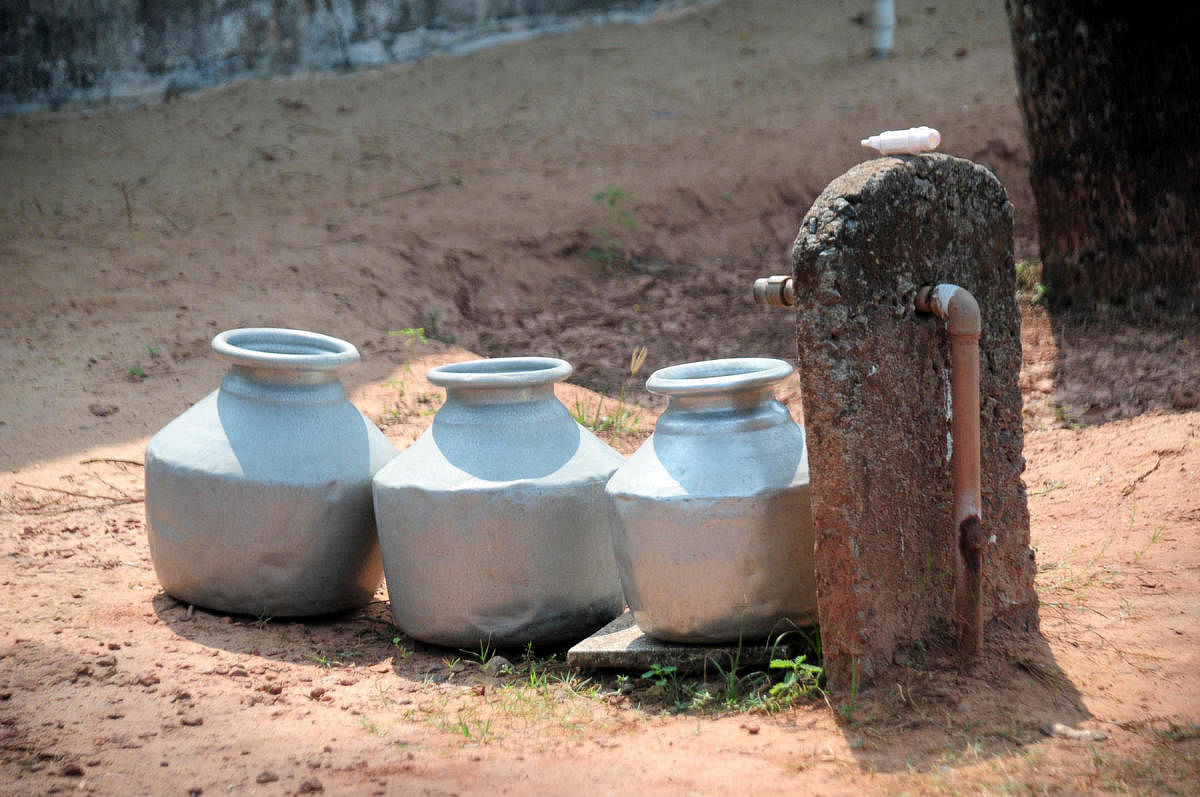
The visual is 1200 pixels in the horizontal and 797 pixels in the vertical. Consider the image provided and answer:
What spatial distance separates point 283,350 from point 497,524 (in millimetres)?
1031

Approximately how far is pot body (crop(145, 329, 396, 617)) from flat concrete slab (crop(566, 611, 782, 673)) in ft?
2.75

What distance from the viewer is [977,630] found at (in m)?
2.95

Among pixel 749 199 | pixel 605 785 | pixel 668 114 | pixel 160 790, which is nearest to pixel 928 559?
pixel 605 785

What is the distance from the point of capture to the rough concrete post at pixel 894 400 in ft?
9.26

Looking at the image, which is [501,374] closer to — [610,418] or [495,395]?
[495,395]

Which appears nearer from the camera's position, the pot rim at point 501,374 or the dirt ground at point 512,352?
the dirt ground at point 512,352

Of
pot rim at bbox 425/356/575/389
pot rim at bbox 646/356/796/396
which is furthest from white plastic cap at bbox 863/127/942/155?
pot rim at bbox 425/356/575/389

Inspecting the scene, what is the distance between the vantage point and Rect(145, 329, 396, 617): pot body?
3.57m

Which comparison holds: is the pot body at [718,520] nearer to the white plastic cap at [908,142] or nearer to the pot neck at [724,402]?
the pot neck at [724,402]

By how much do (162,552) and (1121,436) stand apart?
3306 mm

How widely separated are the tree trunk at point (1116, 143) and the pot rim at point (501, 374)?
2.93 meters

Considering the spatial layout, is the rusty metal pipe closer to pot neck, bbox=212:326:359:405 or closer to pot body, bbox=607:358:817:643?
pot body, bbox=607:358:817:643

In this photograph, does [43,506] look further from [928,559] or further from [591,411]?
[928,559]

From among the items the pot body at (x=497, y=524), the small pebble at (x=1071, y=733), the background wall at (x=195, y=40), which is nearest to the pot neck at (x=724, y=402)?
the pot body at (x=497, y=524)
